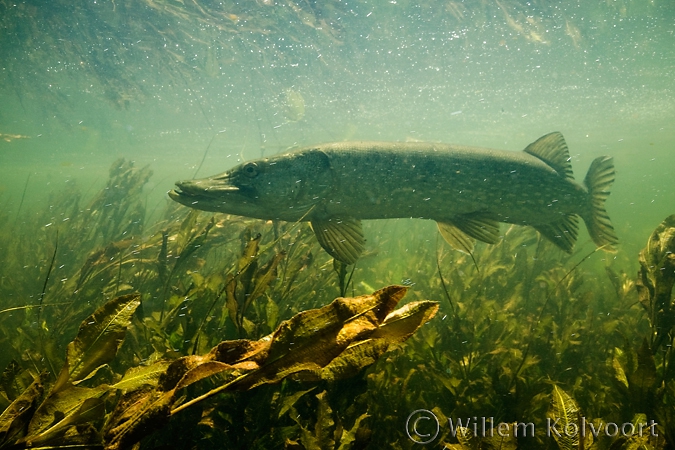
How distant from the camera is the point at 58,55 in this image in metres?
15.3

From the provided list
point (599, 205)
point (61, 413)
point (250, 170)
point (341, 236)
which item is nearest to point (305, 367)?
point (61, 413)

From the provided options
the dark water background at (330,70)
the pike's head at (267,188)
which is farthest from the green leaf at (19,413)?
the dark water background at (330,70)

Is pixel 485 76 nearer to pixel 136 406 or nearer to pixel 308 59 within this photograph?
pixel 308 59

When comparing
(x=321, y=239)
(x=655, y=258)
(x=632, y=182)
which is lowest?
(x=632, y=182)

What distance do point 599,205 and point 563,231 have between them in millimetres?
810

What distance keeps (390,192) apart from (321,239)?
1.12 meters

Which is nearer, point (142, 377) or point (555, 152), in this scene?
point (142, 377)

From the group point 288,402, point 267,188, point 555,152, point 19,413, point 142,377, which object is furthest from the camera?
point 555,152

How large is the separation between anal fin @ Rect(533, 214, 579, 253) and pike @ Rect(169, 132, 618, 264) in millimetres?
12

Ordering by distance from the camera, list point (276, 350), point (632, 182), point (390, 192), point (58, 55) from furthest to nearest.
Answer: point (632, 182) → point (58, 55) → point (390, 192) → point (276, 350)

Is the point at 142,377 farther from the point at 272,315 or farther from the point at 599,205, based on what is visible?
the point at 599,205

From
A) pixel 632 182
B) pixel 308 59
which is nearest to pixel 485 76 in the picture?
pixel 308 59

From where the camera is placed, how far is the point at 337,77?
63.2ft

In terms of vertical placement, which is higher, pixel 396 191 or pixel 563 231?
pixel 396 191
